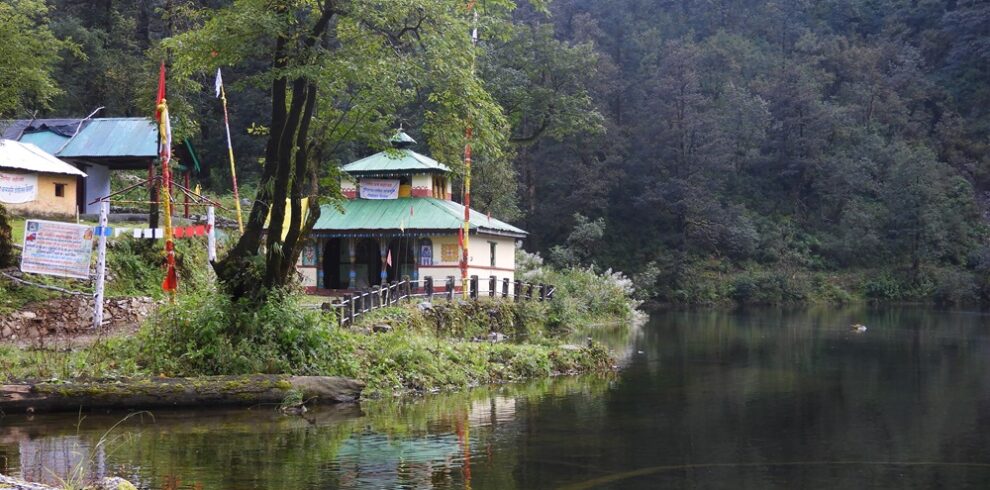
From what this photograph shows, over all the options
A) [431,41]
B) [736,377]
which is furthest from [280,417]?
[736,377]

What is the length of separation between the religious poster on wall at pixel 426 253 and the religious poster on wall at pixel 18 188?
13.6 metres

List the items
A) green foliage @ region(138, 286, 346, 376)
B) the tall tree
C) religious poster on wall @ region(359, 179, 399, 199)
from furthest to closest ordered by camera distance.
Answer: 1. religious poster on wall @ region(359, 179, 399, 199)
2. green foliage @ region(138, 286, 346, 376)
3. the tall tree

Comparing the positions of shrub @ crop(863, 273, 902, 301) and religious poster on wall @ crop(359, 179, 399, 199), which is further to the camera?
shrub @ crop(863, 273, 902, 301)

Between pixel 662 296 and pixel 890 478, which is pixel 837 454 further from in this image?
pixel 662 296

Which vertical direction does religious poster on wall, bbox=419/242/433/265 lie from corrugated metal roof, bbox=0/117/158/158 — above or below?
below

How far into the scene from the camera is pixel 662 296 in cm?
6875

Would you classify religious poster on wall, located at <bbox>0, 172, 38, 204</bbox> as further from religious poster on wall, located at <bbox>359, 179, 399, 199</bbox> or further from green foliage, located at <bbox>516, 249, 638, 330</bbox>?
green foliage, located at <bbox>516, 249, 638, 330</bbox>

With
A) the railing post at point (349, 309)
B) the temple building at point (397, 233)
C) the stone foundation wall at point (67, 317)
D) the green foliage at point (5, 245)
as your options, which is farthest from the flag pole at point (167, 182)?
the temple building at point (397, 233)

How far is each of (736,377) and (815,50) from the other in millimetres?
65971

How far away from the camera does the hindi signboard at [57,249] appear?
69.3ft

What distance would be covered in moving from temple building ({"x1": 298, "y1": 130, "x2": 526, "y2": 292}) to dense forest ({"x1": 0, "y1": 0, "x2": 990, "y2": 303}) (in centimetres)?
1358

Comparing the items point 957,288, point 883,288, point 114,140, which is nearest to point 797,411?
point 114,140

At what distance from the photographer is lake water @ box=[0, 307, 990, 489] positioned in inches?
489

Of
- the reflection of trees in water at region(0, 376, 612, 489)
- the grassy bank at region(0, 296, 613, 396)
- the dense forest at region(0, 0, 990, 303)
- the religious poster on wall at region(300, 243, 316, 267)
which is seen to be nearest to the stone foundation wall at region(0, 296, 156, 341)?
the grassy bank at region(0, 296, 613, 396)
